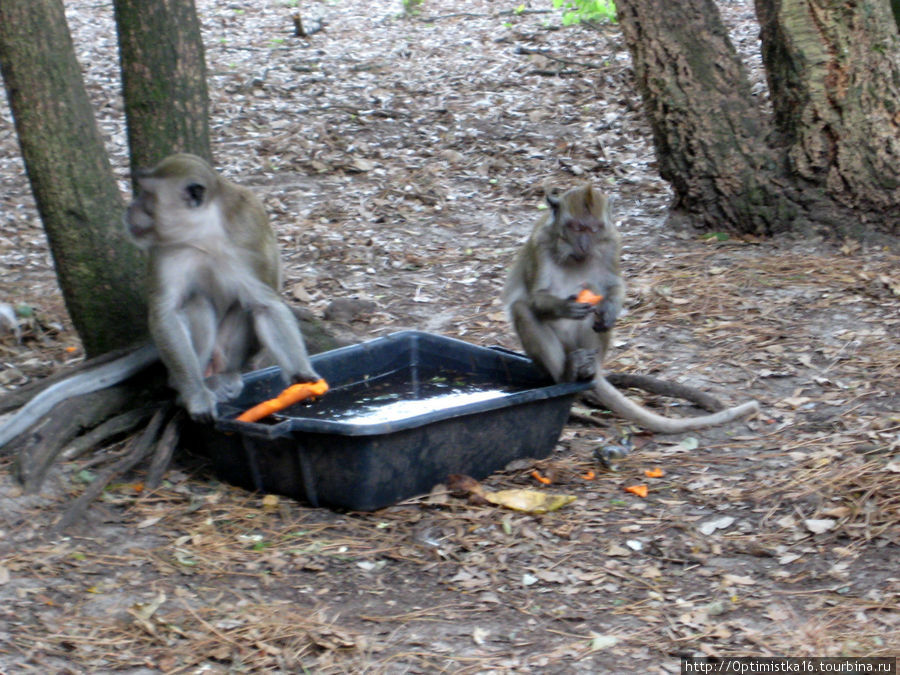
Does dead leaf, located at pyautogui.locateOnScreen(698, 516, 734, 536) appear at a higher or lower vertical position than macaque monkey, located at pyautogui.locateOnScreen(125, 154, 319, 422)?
lower

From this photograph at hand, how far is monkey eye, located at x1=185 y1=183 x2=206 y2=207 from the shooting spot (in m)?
4.84

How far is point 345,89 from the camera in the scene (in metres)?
12.6

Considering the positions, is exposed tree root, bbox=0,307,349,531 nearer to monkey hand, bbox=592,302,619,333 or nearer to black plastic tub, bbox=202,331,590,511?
black plastic tub, bbox=202,331,590,511

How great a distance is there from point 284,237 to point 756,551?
17.9ft

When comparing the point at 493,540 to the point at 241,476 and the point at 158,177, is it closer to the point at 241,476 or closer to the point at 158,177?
the point at 241,476

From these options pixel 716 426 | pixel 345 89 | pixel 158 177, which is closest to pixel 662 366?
pixel 716 426

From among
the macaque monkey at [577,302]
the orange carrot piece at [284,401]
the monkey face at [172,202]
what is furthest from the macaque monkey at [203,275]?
the macaque monkey at [577,302]

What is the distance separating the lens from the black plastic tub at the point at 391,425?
4.46 metres

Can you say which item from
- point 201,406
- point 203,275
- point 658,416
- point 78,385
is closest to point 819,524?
point 658,416

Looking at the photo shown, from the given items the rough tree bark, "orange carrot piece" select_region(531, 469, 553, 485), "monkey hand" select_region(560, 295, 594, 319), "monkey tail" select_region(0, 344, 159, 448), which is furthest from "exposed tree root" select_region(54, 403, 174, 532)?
the rough tree bark

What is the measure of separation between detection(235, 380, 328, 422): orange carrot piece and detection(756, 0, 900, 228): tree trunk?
4856 mm

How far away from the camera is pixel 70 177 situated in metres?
5.32

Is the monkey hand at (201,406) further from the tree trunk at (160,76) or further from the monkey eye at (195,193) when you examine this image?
the tree trunk at (160,76)

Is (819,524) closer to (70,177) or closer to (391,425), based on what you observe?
(391,425)
